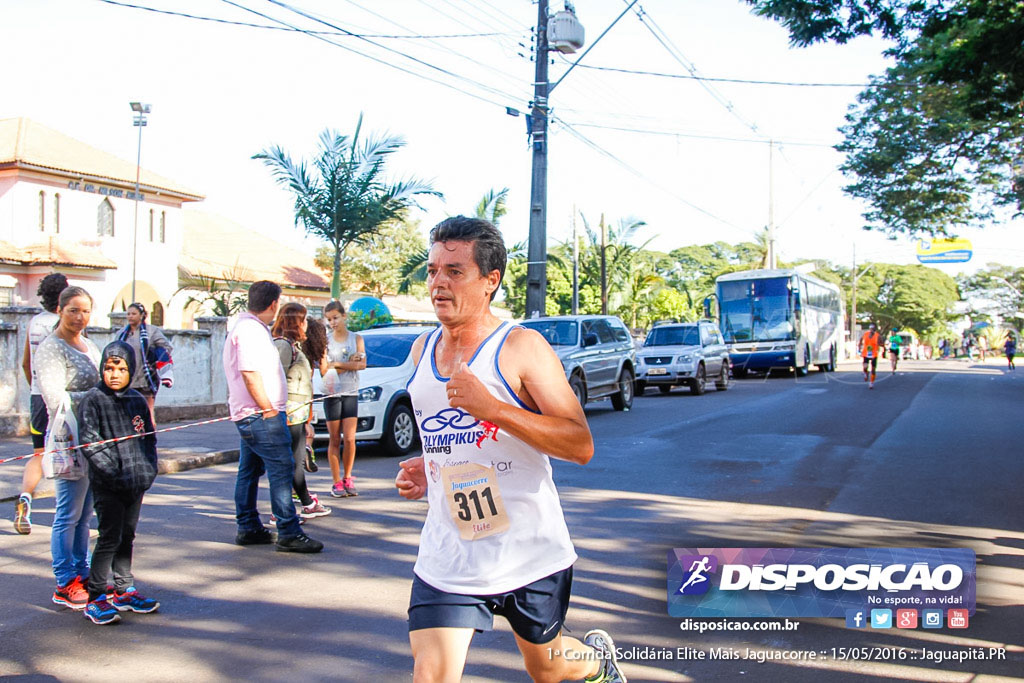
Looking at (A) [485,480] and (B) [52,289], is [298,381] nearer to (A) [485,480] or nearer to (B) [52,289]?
(B) [52,289]

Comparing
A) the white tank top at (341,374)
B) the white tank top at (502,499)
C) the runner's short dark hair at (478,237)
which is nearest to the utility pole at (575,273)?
the white tank top at (341,374)

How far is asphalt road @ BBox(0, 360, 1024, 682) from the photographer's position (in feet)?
14.3

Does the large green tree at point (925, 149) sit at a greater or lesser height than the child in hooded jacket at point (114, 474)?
greater

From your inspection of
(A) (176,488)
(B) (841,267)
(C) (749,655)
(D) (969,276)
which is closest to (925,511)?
(C) (749,655)

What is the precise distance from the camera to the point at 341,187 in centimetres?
1827

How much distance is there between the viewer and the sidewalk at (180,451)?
9.83 metres

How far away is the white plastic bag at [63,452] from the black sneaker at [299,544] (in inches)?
64.7

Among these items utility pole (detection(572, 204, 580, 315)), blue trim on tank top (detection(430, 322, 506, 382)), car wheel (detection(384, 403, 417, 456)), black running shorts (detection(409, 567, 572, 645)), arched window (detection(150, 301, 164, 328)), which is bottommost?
car wheel (detection(384, 403, 417, 456))

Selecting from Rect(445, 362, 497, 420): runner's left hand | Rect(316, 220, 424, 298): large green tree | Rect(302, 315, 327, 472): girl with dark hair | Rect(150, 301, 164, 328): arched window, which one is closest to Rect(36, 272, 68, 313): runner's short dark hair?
Rect(302, 315, 327, 472): girl with dark hair

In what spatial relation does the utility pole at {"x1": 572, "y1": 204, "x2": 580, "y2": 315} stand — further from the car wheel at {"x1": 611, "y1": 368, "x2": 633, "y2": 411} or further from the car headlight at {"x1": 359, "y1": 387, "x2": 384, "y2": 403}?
the car headlight at {"x1": 359, "y1": 387, "x2": 384, "y2": 403}

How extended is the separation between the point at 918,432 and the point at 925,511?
6333 mm

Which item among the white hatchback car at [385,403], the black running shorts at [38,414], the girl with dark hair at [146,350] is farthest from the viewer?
the white hatchback car at [385,403]

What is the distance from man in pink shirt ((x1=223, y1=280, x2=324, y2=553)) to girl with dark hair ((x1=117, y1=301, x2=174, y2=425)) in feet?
13.3

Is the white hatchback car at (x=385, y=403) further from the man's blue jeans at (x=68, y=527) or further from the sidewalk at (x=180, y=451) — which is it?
the man's blue jeans at (x=68, y=527)
